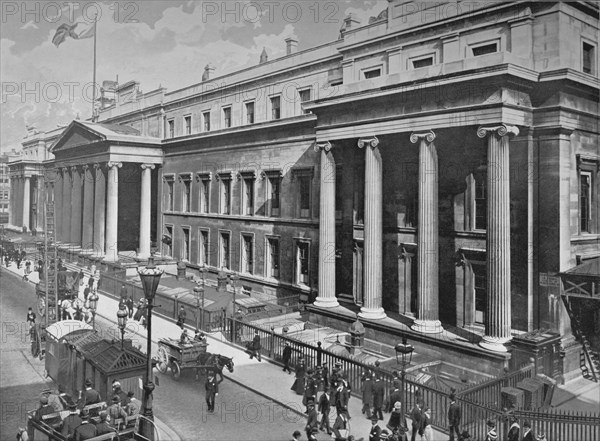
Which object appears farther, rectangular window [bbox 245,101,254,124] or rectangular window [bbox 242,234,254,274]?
rectangular window [bbox 245,101,254,124]

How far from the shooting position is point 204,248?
127ft

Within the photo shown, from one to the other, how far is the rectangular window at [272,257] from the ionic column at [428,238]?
13177 mm

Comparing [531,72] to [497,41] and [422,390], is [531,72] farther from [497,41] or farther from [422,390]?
[422,390]

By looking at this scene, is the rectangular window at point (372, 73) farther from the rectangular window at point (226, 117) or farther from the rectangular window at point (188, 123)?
the rectangular window at point (188, 123)

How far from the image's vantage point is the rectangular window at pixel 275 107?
33884 millimetres

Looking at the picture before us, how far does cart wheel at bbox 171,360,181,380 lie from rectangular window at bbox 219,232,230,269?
18.2 m

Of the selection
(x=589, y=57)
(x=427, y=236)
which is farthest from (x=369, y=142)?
(x=589, y=57)

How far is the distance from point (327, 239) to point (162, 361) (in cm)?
948

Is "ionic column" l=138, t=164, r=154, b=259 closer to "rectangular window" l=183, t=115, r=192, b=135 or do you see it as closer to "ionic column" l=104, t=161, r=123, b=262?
"ionic column" l=104, t=161, r=123, b=262

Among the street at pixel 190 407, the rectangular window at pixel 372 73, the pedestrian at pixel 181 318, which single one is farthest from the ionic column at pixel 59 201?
the rectangular window at pixel 372 73

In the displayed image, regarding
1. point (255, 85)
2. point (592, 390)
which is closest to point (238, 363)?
A: point (592, 390)

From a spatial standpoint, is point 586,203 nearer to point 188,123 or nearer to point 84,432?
point 84,432

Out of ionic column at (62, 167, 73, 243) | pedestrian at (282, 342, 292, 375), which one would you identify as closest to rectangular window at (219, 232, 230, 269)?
pedestrian at (282, 342, 292, 375)

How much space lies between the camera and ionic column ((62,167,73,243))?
48.6 meters
